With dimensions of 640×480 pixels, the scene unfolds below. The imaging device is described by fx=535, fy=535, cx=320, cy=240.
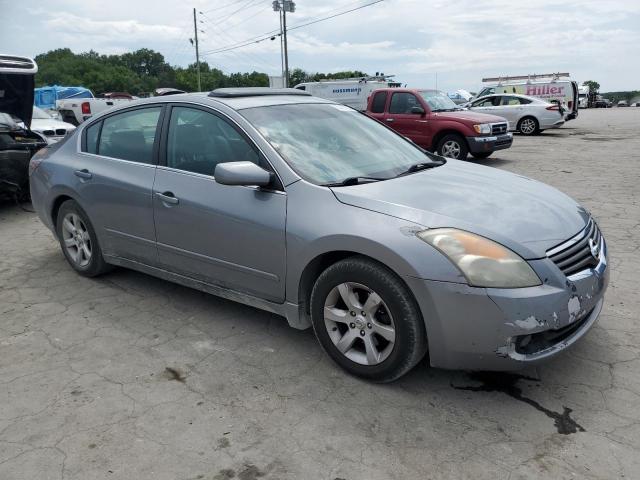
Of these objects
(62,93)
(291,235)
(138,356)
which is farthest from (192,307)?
(62,93)

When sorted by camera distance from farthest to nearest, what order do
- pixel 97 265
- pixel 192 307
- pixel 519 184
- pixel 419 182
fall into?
pixel 97 265, pixel 192 307, pixel 519 184, pixel 419 182

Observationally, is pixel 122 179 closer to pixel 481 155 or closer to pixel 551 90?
pixel 481 155

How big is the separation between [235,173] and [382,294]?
1.09m

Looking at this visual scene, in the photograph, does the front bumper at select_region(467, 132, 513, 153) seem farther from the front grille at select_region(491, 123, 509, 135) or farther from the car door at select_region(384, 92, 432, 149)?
the car door at select_region(384, 92, 432, 149)

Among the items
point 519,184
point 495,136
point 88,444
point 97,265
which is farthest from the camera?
point 495,136

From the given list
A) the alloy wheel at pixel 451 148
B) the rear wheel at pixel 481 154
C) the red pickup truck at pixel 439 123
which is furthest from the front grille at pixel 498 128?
the alloy wheel at pixel 451 148

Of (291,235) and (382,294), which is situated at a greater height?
(291,235)

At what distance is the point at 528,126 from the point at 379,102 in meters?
8.21

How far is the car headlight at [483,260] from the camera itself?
2.54m

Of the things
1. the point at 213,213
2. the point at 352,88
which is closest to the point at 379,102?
the point at 213,213

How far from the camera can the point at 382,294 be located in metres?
2.73

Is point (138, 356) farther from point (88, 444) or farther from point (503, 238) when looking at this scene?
point (503, 238)

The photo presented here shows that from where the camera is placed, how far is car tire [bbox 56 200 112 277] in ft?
14.6

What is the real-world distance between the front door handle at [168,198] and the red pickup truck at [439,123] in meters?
8.46
